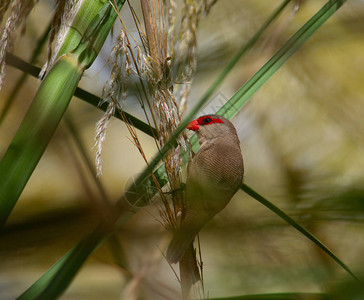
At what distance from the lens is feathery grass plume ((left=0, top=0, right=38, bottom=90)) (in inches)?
30.5

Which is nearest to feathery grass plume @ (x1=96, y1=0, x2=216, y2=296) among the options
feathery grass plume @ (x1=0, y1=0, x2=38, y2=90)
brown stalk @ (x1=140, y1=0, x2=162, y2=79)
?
brown stalk @ (x1=140, y1=0, x2=162, y2=79)

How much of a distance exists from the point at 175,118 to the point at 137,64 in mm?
117

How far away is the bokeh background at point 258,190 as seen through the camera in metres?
0.32

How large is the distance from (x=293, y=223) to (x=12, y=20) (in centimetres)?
57

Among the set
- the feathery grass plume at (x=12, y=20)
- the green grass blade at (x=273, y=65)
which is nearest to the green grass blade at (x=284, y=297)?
the green grass blade at (x=273, y=65)

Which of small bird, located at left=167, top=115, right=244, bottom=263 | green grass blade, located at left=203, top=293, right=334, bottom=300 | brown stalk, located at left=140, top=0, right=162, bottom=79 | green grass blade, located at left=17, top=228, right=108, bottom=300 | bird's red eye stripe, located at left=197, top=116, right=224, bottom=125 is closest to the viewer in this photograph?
green grass blade, located at left=203, top=293, right=334, bottom=300

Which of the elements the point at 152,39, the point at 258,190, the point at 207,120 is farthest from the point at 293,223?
the point at 207,120

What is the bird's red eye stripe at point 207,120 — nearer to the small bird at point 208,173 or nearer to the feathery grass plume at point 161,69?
the small bird at point 208,173

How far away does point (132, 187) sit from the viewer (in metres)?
0.68

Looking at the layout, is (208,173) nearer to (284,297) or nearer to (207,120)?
(207,120)

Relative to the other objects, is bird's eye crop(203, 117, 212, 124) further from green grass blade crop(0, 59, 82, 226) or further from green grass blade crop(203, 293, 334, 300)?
green grass blade crop(203, 293, 334, 300)

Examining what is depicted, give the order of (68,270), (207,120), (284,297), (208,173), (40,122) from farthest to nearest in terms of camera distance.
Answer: (207,120) → (208,173) → (40,122) → (68,270) → (284,297)

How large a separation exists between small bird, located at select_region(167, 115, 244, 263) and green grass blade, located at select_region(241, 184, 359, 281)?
0.14 ft

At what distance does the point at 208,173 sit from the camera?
102 cm
